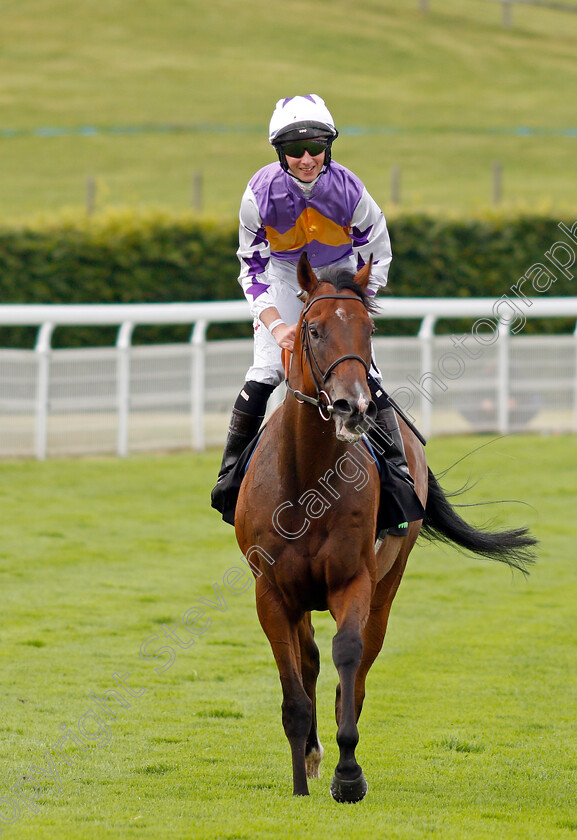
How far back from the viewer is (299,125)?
4.41m

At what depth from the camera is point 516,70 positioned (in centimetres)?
3850

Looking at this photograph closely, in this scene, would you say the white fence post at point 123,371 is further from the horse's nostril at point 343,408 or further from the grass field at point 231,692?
the horse's nostril at point 343,408

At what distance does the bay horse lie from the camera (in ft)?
12.8

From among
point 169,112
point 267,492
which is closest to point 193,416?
point 267,492

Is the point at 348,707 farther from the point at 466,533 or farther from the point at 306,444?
the point at 466,533

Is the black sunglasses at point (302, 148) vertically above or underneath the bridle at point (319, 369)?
above

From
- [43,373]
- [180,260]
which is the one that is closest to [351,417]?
[43,373]

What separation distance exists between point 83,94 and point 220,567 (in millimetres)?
29438

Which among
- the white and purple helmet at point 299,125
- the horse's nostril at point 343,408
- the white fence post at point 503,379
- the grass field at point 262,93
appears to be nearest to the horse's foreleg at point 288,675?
the horse's nostril at point 343,408

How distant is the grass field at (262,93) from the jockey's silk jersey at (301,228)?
21.8 metres

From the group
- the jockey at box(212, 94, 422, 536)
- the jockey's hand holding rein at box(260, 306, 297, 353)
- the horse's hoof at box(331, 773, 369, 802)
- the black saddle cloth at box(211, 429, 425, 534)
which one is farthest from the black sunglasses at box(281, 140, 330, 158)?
the horse's hoof at box(331, 773, 369, 802)

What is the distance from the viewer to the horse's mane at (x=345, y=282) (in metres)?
4.00

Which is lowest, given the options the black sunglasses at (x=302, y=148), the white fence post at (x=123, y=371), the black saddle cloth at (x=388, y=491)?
the white fence post at (x=123, y=371)

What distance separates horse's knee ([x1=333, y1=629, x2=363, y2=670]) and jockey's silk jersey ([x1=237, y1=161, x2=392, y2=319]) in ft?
4.08
